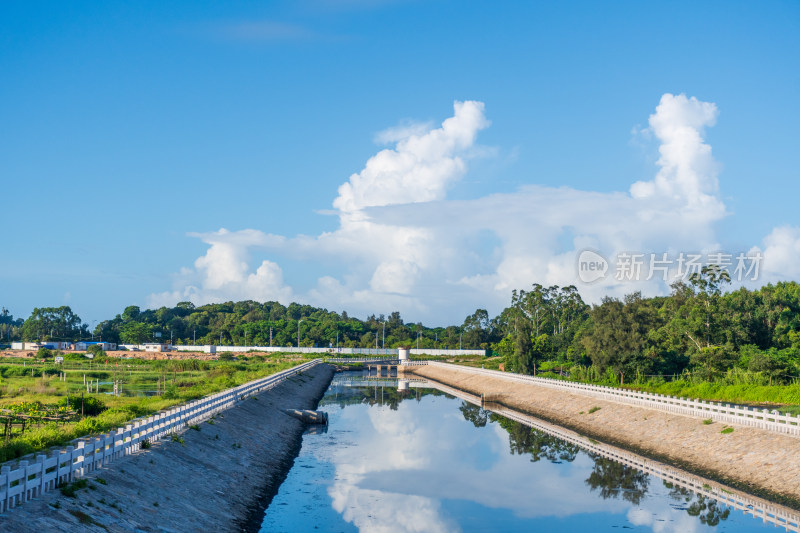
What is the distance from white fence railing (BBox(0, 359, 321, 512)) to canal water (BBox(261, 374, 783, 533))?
5458 mm

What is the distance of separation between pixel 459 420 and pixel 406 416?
4.96 metres

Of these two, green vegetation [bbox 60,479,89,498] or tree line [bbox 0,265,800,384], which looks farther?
tree line [bbox 0,265,800,384]

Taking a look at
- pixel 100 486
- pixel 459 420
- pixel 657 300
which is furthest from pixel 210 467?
pixel 657 300

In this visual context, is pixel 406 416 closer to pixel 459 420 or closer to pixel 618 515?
pixel 459 420

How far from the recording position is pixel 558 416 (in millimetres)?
55875

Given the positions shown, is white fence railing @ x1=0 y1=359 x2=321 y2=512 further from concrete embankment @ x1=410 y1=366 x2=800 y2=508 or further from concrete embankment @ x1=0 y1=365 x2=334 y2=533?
concrete embankment @ x1=410 y1=366 x2=800 y2=508

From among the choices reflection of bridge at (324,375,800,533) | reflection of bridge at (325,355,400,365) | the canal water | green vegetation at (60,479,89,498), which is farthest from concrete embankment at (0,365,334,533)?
reflection of bridge at (325,355,400,365)

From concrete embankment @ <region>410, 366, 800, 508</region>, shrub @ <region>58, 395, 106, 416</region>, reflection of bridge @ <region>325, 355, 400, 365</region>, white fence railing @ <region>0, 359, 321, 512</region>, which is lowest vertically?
reflection of bridge @ <region>325, 355, 400, 365</region>

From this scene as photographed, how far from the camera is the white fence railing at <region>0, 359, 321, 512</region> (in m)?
15.4

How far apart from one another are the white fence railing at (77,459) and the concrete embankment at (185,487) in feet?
1.00

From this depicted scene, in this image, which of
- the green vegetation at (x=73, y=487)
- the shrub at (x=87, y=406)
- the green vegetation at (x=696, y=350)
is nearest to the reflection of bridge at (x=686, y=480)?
the green vegetation at (x=696, y=350)

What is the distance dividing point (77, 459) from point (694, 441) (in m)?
30.9

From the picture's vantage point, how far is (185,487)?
23062 millimetres

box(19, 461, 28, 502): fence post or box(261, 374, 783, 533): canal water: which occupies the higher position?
box(19, 461, 28, 502): fence post
